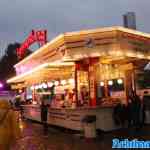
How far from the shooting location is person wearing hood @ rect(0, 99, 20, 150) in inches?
289

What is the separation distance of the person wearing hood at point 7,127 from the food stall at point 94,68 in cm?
1021

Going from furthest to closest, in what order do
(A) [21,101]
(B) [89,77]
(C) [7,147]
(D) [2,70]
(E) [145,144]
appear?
(D) [2,70], (A) [21,101], (B) [89,77], (E) [145,144], (C) [7,147]

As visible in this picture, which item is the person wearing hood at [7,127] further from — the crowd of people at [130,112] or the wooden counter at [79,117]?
the crowd of people at [130,112]

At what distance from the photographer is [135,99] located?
17.8 meters

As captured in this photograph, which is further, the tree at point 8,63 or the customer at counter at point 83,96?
the tree at point 8,63

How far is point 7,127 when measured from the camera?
7434mm

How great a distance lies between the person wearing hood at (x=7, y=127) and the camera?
7.34 metres

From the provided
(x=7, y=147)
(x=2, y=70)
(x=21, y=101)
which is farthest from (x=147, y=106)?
(x=2, y=70)

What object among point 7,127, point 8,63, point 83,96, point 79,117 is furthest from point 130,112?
point 8,63

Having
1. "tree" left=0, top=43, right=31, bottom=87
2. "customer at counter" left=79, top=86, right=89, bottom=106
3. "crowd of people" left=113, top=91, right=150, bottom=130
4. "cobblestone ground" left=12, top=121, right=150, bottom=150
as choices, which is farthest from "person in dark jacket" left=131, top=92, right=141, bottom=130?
"tree" left=0, top=43, right=31, bottom=87

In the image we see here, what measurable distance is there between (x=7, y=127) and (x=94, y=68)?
12116 millimetres

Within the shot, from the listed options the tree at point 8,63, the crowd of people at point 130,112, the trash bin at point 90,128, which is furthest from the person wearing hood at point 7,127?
the tree at point 8,63

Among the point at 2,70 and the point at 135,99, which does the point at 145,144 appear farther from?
the point at 2,70

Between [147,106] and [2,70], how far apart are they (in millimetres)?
57852
